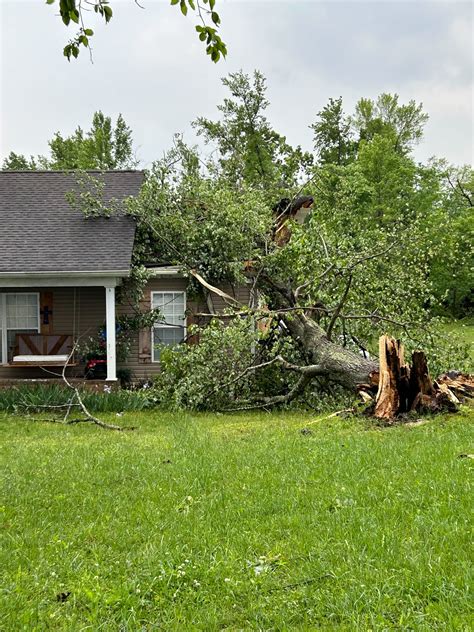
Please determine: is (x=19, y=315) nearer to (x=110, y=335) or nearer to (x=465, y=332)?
(x=110, y=335)

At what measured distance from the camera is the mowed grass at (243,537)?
287cm

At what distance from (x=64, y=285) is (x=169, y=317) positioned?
2868 mm

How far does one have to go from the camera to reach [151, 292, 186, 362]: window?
46.8ft

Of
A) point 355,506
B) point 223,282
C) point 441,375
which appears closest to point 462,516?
point 355,506

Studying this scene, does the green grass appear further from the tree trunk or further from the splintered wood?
the splintered wood

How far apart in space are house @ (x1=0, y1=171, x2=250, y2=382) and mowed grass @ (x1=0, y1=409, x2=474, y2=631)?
6.42 metres

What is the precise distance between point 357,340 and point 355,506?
7.06m

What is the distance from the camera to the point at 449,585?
116 inches

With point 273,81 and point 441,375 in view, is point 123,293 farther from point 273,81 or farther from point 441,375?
point 273,81

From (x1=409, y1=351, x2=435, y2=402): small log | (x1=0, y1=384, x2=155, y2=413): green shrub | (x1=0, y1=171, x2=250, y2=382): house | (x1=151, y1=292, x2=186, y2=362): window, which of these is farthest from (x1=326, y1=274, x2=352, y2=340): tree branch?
(x1=151, y1=292, x2=186, y2=362): window

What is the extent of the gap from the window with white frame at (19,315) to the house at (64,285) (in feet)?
0.08

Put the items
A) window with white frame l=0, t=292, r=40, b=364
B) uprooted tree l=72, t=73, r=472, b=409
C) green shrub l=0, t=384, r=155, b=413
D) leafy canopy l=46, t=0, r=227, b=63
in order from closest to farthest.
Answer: leafy canopy l=46, t=0, r=227, b=63 → uprooted tree l=72, t=73, r=472, b=409 → green shrub l=0, t=384, r=155, b=413 → window with white frame l=0, t=292, r=40, b=364

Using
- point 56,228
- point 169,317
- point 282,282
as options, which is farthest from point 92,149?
point 282,282

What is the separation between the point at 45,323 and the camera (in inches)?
563
